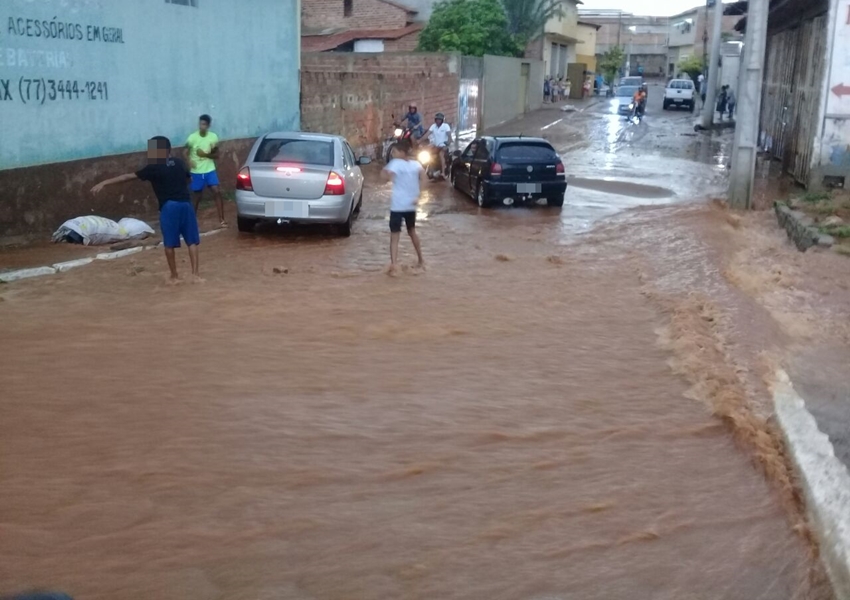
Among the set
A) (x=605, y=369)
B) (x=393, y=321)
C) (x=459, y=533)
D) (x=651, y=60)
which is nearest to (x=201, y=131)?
(x=393, y=321)

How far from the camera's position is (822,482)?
17.1 feet

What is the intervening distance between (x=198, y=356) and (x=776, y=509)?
176 inches

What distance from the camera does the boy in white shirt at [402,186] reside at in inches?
414

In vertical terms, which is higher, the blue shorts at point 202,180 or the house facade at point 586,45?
the house facade at point 586,45

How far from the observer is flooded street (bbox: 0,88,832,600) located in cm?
440

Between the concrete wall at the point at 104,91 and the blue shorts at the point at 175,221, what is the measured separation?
287cm

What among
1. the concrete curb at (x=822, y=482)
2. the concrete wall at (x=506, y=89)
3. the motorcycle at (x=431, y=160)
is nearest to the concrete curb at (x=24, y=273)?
the concrete curb at (x=822, y=482)

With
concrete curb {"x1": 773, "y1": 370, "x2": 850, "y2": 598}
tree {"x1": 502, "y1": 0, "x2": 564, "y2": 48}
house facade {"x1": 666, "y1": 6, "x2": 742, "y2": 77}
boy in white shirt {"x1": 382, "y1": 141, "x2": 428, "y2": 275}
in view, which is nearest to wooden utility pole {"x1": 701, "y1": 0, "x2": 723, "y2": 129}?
tree {"x1": 502, "y1": 0, "x2": 564, "y2": 48}

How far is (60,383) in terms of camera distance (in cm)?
677

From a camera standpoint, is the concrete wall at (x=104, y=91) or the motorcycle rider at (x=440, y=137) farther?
the motorcycle rider at (x=440, y=137)

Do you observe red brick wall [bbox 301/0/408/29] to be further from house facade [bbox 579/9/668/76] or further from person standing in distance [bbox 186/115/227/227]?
house facade [bbox 579/9/668/76]

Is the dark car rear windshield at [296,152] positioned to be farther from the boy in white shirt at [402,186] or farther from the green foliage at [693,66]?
the green foliage at [693,66]

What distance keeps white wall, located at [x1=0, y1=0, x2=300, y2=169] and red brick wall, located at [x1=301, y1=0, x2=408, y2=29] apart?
77.5 ft

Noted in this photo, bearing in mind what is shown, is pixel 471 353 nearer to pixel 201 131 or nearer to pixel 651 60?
pixel 201 131
